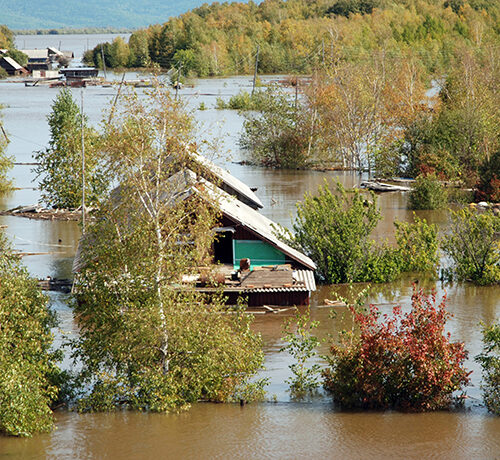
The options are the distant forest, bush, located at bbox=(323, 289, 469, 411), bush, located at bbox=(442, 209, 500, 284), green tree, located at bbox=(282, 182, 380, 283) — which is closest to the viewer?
bush, located at bbox=(323, 289, 469, 411)

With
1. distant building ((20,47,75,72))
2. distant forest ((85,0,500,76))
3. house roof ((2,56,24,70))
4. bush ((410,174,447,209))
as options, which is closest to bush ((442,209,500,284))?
bush ((410,174,447,209))

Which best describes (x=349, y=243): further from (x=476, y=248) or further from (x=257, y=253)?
(x=476, y=248)

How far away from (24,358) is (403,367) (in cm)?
682

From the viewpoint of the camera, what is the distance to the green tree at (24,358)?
15023 mm

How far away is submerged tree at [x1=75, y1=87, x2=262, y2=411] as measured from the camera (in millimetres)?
16438

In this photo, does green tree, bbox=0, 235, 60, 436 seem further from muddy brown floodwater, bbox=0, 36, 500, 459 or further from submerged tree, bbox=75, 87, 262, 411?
submerged tree, bbox=75, 87, 262, 411

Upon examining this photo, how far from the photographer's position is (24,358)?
16.3 metres

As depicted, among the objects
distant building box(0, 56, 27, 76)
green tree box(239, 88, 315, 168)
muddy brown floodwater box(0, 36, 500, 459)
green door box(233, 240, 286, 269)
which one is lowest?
muddy brown floodwater box(0, 36, 500, 459)

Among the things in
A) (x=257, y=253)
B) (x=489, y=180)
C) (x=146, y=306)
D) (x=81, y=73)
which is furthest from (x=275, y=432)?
(x=81, y=73)

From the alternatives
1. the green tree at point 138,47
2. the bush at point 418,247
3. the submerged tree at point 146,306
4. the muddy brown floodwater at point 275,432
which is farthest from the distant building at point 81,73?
the submerged tree at point 146,306

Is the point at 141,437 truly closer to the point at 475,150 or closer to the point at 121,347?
the point at 121,347

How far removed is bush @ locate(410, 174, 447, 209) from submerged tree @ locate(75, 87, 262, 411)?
73.7ft

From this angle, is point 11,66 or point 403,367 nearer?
point 403,367

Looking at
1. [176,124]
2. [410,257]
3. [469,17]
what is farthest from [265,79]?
[176,124]
